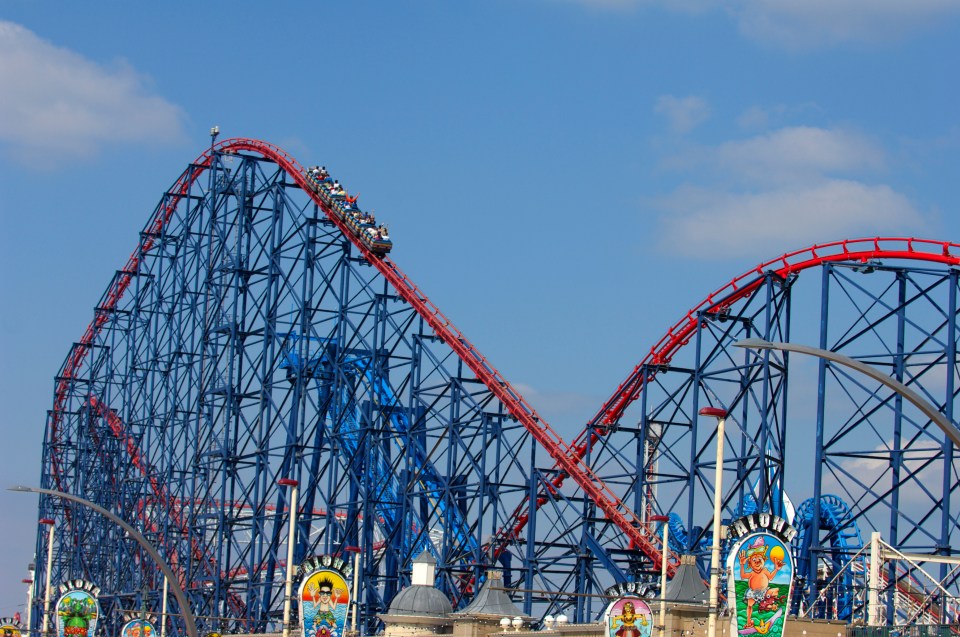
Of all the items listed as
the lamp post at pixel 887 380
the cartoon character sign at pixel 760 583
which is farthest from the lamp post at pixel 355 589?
the lamp post at pixel 887 380

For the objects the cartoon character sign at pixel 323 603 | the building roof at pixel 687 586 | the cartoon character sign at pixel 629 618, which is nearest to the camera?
the cartoon character sign at pixel 629 618

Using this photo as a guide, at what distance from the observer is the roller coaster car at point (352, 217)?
48469 millimetres

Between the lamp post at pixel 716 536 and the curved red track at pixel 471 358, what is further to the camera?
the curved red track at pixel 471 358

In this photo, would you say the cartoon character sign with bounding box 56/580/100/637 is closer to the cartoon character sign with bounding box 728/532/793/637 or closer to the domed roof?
the domed roof

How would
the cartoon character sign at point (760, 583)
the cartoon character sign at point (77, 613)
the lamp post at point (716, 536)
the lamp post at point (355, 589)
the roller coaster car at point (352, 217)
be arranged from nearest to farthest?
1. the lamp post at point (716, 536)
2. the cartoon character sign at point (760, 583)
3. the cartoon character sign at point (77, 613)
4. the lamp post at point (355, 589)
5. the roller coaster car at point (352, 217)

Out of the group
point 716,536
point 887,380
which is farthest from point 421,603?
point 887,380

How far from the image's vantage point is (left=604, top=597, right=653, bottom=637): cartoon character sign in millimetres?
27641

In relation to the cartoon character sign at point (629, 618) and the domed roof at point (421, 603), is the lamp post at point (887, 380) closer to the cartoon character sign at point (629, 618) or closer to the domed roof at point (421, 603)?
→ the cartoon character sign at point (629, 618)

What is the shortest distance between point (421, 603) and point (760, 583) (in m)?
17.1

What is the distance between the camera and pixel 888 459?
3662cm

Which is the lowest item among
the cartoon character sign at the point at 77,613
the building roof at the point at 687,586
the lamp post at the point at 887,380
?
the cartoon character sign at the point at 77,613

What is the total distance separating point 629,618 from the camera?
91.2 feet

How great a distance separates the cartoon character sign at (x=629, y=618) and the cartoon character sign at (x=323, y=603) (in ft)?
20.1

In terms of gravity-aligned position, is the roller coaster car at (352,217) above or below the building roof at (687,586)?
above
